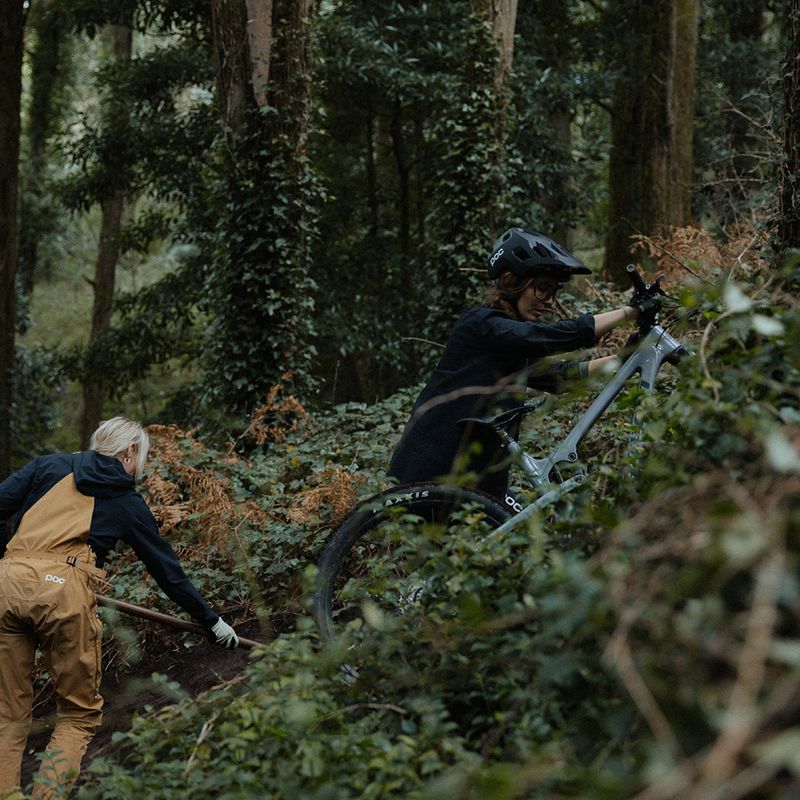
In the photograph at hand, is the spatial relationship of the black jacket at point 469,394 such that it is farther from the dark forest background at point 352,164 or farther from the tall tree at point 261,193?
the tall tree at point 261,193

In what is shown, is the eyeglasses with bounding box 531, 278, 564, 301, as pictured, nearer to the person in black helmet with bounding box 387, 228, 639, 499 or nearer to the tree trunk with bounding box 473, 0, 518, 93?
the person in black helmet with bounding box 387, 228, 639, 499

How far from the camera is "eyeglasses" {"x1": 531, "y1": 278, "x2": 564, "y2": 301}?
17.0 ft

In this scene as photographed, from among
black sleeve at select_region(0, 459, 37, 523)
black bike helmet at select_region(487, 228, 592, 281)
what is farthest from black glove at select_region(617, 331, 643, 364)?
black sleeve at select_region(0, 459, 37, 523)

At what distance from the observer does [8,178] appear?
14.5m

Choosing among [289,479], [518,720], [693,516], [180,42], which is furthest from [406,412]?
[180,42]

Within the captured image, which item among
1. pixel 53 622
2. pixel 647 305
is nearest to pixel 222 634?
pixel 53 622

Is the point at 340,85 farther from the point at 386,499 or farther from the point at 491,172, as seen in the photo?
the point at 386,499

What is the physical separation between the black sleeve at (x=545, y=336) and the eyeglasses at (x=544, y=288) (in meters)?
0.36

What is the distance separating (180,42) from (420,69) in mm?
4250

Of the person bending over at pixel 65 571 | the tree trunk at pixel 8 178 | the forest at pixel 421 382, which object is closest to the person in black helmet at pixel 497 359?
the forest at pixel 421 382

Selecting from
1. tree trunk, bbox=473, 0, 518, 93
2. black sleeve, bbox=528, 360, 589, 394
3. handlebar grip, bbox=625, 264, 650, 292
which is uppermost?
tree trunk, bbox=473, 0, 518, 93

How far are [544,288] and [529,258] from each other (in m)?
0.20

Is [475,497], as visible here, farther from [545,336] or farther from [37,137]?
[37,137]

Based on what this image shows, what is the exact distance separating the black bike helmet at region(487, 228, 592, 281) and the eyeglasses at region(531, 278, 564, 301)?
0.06m
